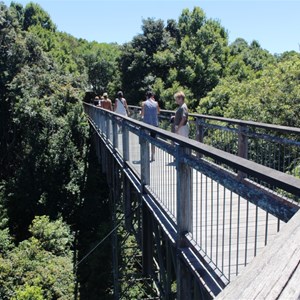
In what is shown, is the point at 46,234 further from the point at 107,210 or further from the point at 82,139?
the point at 82,139

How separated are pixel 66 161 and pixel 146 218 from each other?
19803 millimetres

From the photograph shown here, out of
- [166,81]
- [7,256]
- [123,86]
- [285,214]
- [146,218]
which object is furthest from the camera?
[123,86]

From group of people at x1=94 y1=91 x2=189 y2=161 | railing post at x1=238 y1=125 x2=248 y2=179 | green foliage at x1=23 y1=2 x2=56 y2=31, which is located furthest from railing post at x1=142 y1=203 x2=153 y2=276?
green foliage at x1=23 y1=2 x2=56 y2=31

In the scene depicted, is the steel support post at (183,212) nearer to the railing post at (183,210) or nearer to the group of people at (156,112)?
the railing post at (183,210)

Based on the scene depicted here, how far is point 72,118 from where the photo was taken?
2655 centimetres

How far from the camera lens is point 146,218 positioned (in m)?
5.96

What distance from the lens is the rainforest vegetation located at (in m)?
15.4

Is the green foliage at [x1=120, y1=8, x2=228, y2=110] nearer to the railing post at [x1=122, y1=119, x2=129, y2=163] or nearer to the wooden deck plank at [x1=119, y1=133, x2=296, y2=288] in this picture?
the railing post at [x1=122, y1=119, x2=129, y2=163]

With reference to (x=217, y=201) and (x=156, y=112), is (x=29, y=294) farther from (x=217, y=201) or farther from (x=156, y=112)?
(x=217, y=201)

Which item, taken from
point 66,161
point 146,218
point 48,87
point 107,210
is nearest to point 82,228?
point 107,210

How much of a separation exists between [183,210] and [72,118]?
23.8 m

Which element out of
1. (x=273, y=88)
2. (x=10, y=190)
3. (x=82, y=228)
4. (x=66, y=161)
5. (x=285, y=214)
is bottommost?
(x=82, y=228)

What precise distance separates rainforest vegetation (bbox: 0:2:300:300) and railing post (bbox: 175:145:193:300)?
10268 millimetres

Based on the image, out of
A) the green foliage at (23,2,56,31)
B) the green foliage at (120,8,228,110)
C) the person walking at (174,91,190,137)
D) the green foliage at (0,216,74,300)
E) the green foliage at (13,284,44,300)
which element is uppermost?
the green foliage at (23,2,56,31)
